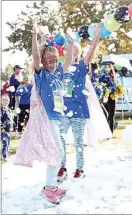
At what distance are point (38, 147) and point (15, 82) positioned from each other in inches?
248

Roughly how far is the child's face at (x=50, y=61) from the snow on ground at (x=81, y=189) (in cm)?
122

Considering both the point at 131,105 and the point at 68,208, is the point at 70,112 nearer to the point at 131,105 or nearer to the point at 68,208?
the point at 68,208

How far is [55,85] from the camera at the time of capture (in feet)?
14.0

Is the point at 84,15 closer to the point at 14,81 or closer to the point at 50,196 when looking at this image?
the point at 14,81

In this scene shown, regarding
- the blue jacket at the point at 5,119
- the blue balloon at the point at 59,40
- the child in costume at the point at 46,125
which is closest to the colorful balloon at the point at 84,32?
the blue balloon at the point at 59,40

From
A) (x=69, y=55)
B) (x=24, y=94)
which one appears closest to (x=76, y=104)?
(x=69, y=55)

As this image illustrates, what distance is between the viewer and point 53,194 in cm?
406

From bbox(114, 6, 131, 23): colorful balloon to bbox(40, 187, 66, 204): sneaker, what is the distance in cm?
336

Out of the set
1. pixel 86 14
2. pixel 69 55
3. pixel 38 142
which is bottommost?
pixel 38 142

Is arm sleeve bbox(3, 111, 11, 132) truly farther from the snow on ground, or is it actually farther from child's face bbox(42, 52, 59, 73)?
child's face bbox(42, 52, 59, 73)

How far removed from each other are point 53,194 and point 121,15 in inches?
138

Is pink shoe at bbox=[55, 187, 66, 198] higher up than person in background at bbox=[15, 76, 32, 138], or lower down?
lower down

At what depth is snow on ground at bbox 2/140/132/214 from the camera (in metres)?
3.80

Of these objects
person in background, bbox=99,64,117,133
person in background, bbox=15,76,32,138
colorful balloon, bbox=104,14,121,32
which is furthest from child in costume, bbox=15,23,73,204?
person in background, bbox=15,76,32,138
